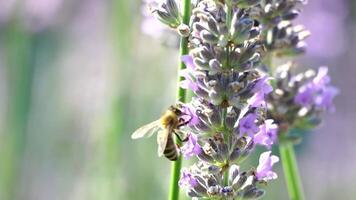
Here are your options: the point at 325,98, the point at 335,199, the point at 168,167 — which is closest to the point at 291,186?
the point at 325,98

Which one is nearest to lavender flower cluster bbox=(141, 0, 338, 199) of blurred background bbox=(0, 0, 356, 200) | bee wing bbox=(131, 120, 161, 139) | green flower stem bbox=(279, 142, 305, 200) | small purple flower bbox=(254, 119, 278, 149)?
small purple flower bbox=(254, 119, 278, 149)

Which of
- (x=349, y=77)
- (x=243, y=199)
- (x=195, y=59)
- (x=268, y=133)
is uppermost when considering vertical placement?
(x=349, y=77)

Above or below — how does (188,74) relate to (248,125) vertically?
above

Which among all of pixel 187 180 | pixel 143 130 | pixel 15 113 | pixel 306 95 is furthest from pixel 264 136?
pixel 15 113

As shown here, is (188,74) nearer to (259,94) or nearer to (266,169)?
(259,94)

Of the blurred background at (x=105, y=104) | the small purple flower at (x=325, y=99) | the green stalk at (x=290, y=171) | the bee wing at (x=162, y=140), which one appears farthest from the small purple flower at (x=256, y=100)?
the blurred background at (x=105, y=104)

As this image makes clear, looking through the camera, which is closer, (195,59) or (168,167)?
(195,59)

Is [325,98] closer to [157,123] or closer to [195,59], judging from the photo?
[157,123]

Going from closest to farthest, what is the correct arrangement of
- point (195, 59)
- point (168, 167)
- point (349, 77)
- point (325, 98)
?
point (195, 59) → point (325, 98) → point (168, 167) → point (349, 77)
